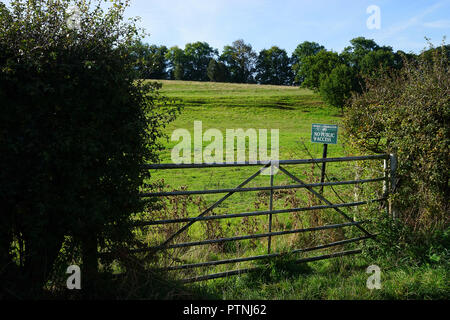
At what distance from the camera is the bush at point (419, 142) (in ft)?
20.6

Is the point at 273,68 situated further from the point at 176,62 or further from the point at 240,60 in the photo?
the point at 176,62

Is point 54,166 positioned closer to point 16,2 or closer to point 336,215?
point 16,2

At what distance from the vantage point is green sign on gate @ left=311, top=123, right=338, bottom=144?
8.09 meters

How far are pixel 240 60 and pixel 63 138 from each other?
348ft

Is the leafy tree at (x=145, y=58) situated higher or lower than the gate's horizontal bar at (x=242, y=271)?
higher

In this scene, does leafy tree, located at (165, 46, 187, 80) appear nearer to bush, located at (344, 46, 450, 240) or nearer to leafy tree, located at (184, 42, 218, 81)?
leafy tree, located at (184, 42, 218, 81)

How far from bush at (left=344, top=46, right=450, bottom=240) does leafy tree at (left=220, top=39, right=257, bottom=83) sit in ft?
307

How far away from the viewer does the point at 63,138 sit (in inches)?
146

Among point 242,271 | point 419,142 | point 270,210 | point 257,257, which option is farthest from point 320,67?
point 242,271

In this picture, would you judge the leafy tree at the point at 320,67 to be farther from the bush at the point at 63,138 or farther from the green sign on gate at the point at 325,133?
the bush at the point at 63,138

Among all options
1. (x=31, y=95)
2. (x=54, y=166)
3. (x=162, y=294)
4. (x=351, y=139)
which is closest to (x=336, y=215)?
(x=351, y=139)

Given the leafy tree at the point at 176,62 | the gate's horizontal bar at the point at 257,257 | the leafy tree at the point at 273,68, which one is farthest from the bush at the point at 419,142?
the leafy tree at the point at 273,68

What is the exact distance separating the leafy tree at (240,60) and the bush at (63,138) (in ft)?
317

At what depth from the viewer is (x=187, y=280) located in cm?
478
